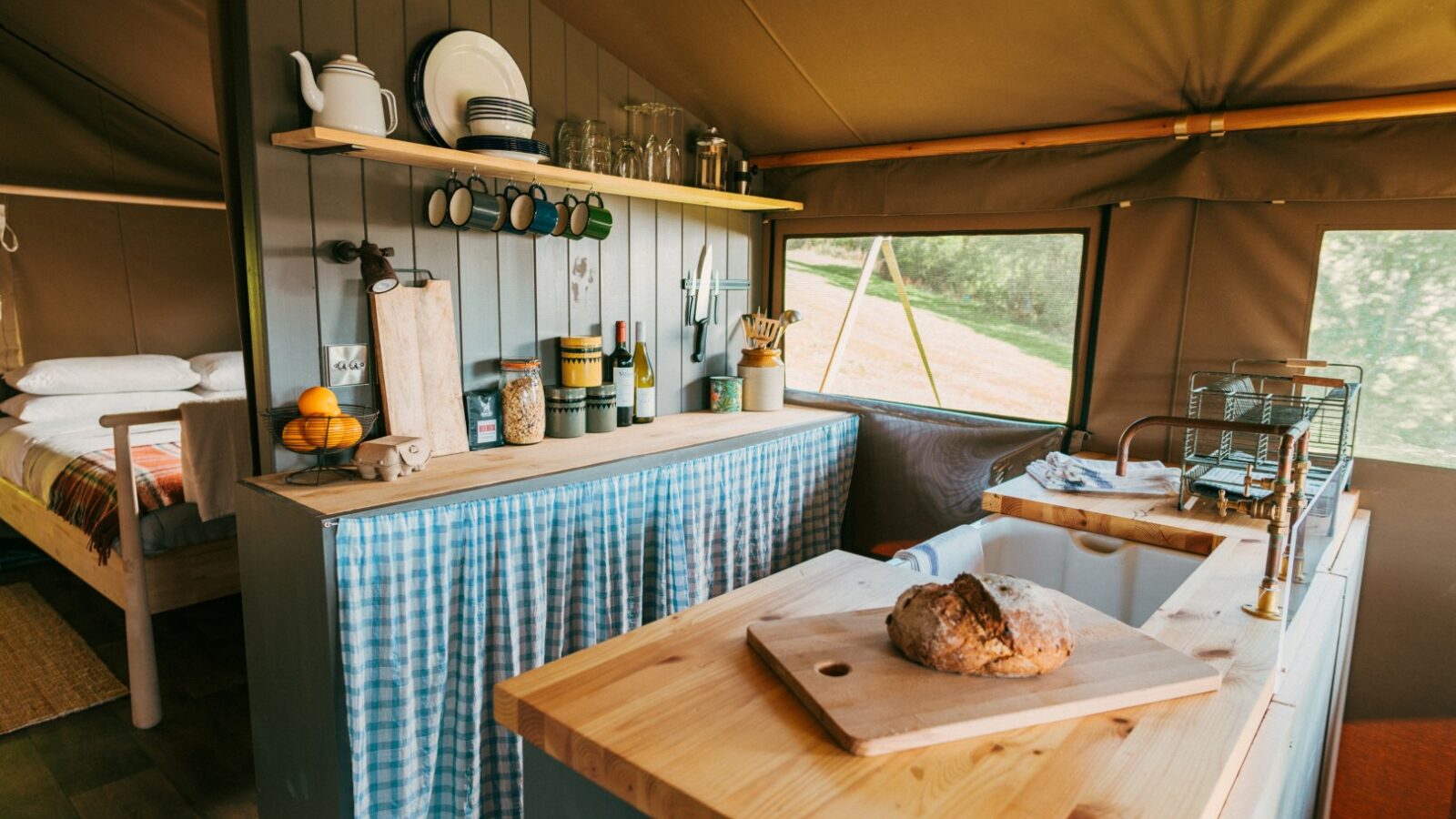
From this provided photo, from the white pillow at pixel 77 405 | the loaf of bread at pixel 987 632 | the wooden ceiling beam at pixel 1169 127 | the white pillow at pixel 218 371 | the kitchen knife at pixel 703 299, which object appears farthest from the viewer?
the white pillow at pixel 218 371

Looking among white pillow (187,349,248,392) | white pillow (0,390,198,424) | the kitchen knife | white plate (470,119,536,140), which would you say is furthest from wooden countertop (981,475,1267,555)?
white pillow (187,349,248,392)

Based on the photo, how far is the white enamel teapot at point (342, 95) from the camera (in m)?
1.83

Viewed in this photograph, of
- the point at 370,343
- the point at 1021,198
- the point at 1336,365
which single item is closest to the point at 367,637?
the point at 370,343

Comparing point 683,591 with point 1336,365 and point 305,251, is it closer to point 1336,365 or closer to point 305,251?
point 305,251

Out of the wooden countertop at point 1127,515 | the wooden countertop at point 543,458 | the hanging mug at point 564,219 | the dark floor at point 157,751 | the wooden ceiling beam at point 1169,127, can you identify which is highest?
the wooden ceiling beam at point 1169,127

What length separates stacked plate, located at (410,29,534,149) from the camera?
2.16 metres

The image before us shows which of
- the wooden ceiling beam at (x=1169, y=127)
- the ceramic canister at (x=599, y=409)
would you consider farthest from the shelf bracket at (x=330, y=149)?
the wooden ceiling beam at (x=1169, y=127)

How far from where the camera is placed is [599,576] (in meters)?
2.20

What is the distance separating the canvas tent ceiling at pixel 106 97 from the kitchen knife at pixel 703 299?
2.02m

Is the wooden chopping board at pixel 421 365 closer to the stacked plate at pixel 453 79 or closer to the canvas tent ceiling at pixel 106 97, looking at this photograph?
the stacked plate at pixel 453 79

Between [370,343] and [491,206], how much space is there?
50cm

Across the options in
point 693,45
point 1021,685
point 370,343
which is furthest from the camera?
point 693,45

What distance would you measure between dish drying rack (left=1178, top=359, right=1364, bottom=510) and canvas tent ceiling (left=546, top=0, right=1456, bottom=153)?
0.73 metres

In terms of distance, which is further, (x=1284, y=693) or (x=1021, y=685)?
(x=1284, y=693)
